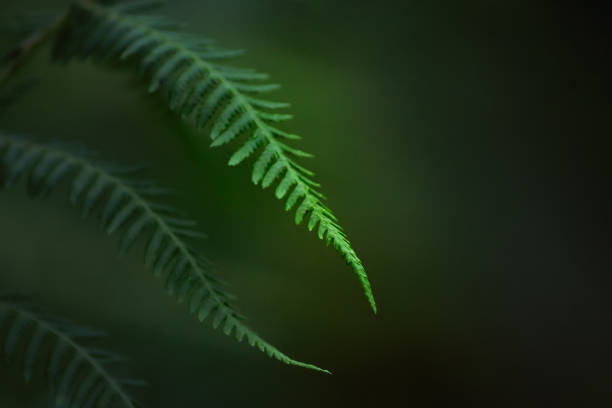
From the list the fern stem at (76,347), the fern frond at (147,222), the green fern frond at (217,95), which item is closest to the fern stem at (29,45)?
the green fern frond at (217,95)

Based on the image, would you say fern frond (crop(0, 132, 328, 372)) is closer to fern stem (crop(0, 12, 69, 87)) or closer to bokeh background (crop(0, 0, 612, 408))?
fern stem (crop(0, 12, 69, 87))

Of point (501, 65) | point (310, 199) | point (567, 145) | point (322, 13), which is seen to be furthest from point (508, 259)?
point (310, 199)

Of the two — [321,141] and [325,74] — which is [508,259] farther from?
[325,74]

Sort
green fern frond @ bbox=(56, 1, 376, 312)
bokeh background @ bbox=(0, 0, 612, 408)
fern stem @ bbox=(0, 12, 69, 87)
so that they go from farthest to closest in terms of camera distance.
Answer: bokeh background @ bbox=(0, 0, 612, 408), fern stem @ bbox=(0, 12, 69, 87), green fern frond @ bbox=(56, 1, 376, 312)

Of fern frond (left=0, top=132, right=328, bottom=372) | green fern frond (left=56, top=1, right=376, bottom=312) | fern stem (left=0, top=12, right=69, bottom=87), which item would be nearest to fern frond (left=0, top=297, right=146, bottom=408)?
fern frond (left=0, top=132, right=328, bottom=372)

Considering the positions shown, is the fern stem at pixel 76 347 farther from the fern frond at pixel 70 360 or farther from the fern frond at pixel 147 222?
the fern frond at pixel 147 222

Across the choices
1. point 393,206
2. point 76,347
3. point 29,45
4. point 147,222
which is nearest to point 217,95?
point 147,222
